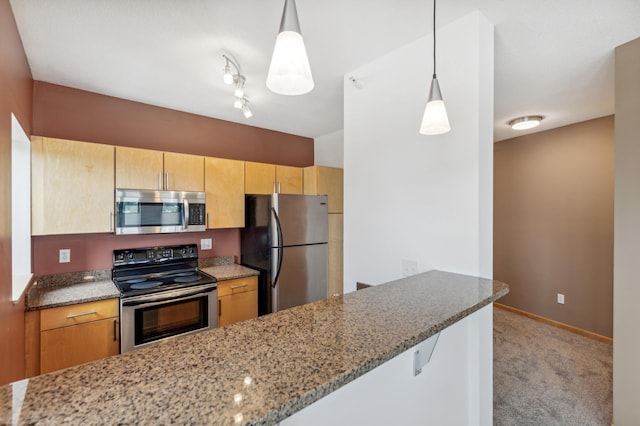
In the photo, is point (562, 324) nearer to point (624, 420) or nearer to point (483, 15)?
point (624, 420)

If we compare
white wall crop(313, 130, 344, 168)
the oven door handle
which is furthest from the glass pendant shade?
white wall crop(313, 130, 344, 168)

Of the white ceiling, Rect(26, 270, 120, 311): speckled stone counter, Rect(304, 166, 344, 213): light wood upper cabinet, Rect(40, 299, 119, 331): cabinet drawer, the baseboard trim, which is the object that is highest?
the white ceiling

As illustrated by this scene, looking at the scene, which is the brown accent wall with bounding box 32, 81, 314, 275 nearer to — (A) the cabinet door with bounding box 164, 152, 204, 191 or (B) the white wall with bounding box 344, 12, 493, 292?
(A) the cabinet door with bounding box 164, 152, 204, 191

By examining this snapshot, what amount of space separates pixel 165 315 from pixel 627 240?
3350 millimetres

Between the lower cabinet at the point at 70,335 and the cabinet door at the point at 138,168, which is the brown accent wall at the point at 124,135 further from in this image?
the lower cabinet at the point at 70,335

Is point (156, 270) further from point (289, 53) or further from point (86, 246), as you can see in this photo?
point (289, 53)

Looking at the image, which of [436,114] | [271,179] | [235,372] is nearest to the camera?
[235,372]

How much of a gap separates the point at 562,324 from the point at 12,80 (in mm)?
5577

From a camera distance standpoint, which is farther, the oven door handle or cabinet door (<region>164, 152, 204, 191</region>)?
cabinet door (<region>164, 152, 204, 191</region>)

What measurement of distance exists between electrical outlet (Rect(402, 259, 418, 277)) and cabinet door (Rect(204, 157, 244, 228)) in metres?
1.90

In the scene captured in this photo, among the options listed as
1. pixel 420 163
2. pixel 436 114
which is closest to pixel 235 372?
pixel 436 114

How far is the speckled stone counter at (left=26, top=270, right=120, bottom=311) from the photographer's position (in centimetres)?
205

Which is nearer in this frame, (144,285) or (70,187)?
(70,187)

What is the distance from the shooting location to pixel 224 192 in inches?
119
